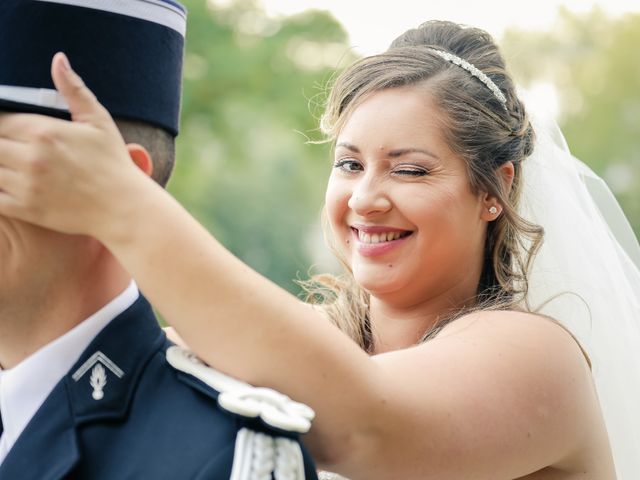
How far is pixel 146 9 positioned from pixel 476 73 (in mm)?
1698

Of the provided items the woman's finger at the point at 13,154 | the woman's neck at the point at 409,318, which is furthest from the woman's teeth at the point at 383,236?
the woman's finger at the point at 13,154

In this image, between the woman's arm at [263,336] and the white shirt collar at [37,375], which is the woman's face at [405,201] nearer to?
the woman's arm at [263,336]

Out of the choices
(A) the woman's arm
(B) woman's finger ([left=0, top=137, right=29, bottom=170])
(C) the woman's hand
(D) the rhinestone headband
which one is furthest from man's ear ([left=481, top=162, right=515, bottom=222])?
(B) woman's finger ([left=0, top=137, right=29, bottom=170])

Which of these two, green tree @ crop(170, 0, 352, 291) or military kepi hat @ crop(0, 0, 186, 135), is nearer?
military kepi hat @ crop(0, 0, 186, 135)

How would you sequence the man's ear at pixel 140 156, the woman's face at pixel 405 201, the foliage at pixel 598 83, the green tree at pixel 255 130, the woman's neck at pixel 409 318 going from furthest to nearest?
1. the foliage at pixel 598 83
2. the green tree at pixel 255 130
3. the woman's neck at pixel 409 318
4. the woman's face at pixel 405 201
5. the man's ear at pixel 140 156

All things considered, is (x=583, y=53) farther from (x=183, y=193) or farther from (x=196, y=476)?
(x=196, y=476)

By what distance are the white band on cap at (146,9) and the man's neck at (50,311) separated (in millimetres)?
471

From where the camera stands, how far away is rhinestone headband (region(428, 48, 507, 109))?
352 cm

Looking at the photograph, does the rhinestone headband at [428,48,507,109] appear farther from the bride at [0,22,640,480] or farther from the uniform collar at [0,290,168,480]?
the uniform collar at [0,290,168,480]

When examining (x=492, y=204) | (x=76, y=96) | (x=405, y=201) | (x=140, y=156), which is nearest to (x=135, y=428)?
(x=140, y=156)

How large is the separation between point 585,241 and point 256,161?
19918 mm

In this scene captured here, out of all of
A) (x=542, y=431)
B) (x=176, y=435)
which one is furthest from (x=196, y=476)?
(x=542, y=431)

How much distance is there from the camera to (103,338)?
2.08m

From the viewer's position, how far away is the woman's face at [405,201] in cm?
316
